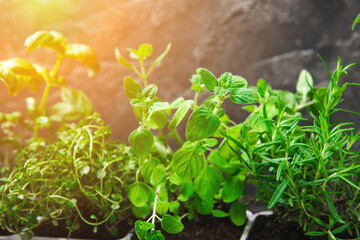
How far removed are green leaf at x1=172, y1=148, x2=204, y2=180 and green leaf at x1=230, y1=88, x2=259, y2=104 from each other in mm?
144

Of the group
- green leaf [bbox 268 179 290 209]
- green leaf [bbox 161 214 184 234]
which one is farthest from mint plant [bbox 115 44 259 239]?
green leaf [bbox 268 179 290 209]

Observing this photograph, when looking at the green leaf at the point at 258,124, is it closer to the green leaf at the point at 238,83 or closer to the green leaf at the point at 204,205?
the green leaf at the point at 238,83

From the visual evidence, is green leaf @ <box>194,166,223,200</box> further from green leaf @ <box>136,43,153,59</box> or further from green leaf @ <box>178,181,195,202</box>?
green leaf @ <box>136,43,153,59</box>

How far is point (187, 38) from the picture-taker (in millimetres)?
1112

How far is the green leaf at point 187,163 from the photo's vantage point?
2.18 feet

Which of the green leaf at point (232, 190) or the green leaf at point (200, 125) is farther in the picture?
the green leaf at point (232, 190)

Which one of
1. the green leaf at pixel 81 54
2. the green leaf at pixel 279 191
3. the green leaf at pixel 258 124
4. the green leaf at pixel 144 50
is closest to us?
the green leaf at pixel 279 191

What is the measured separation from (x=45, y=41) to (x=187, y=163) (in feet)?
1.76

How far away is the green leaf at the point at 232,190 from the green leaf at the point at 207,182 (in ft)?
0.19

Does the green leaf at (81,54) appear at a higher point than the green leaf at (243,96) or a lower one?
higher

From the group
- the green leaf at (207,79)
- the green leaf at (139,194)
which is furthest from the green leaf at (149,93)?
the green leaf at (139,194)

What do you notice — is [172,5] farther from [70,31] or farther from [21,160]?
[21,160]

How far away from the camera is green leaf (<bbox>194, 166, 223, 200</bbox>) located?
2.29 feet

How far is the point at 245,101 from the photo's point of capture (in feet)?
2.01
